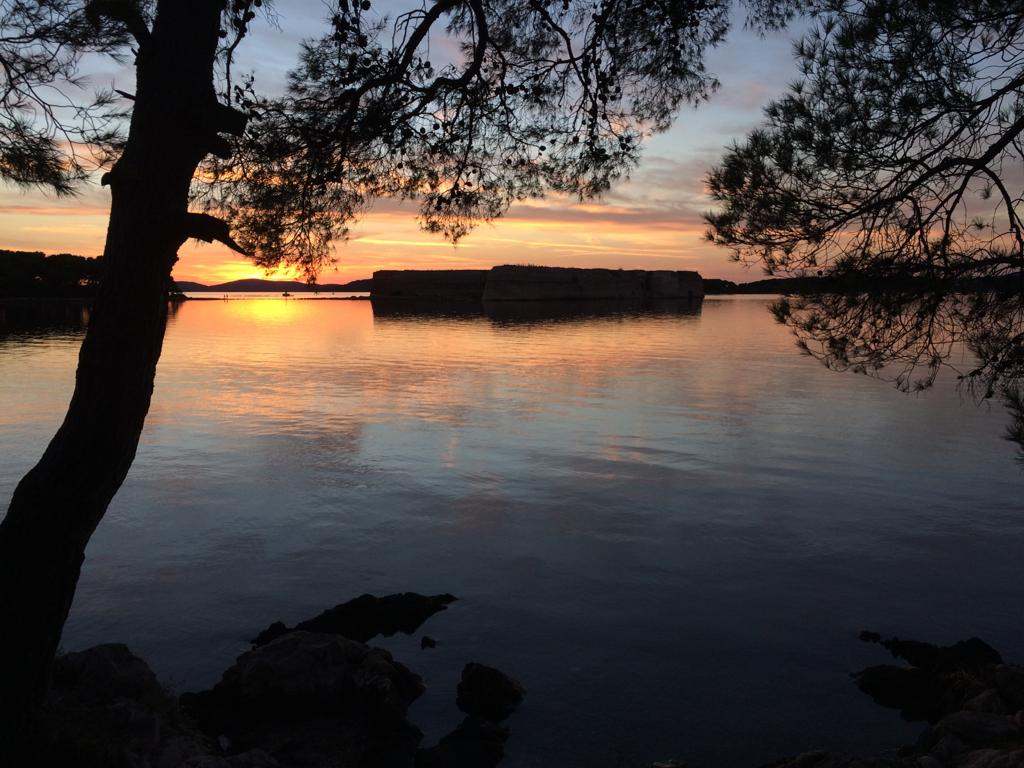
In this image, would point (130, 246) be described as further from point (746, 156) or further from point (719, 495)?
point (719, 495)

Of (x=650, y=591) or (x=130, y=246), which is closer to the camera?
(x=130, y=246)

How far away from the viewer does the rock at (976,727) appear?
166 inches

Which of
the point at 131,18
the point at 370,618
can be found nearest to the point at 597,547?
the point at 370,618

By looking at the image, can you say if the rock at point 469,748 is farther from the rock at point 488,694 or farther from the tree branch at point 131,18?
the tree branch at point 131,18

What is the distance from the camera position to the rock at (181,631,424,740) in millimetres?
4961

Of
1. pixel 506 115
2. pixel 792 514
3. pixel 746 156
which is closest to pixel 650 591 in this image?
pixel 792 514

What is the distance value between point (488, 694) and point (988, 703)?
120 inches

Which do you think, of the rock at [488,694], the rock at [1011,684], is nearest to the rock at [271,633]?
the rock at [488,694]

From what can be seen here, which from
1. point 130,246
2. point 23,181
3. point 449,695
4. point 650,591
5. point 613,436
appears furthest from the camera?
point 613,436

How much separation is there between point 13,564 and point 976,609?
6922 millimetres

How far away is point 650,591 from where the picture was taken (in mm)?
6855

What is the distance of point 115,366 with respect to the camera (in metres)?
3.78

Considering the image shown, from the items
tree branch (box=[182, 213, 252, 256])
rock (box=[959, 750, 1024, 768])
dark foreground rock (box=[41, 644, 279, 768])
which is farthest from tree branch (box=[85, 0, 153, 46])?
rock (box=[959, 750, 1024, 768])

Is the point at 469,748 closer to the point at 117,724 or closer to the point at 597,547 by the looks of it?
the point at 117,724
